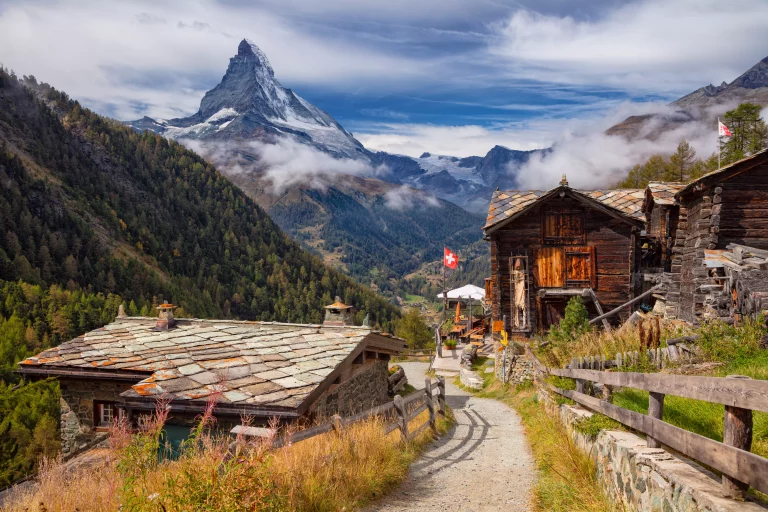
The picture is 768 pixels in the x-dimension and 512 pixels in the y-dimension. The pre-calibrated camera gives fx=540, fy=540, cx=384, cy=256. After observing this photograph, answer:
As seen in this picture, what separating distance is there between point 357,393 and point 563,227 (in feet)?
39.7

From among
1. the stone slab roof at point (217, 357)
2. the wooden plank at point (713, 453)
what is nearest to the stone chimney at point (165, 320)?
the stone slab roof at point (217, 357)

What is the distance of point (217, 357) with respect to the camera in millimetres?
13133

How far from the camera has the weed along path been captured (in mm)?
6820

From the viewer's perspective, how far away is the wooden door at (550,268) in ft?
74.6

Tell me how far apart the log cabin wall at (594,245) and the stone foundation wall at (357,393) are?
7567 millimetres

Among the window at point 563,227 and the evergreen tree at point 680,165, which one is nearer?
the window at point 563,227

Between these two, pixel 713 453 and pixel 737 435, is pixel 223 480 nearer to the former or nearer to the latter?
pixel 713 453

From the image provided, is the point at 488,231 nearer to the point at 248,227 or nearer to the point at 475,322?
the point at 475,322

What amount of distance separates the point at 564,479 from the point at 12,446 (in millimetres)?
17255

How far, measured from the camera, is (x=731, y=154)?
50.3 meters

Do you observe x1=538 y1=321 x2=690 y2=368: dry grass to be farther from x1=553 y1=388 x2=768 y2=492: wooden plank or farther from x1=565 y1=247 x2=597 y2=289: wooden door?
x1=553 y1=388 x2=768 y2=492: wooden plank

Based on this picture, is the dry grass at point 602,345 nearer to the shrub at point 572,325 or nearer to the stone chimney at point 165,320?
the shrub at point 572,325

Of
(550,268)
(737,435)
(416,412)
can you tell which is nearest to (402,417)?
(416,412)

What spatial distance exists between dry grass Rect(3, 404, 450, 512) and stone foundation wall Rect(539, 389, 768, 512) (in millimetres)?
2873
